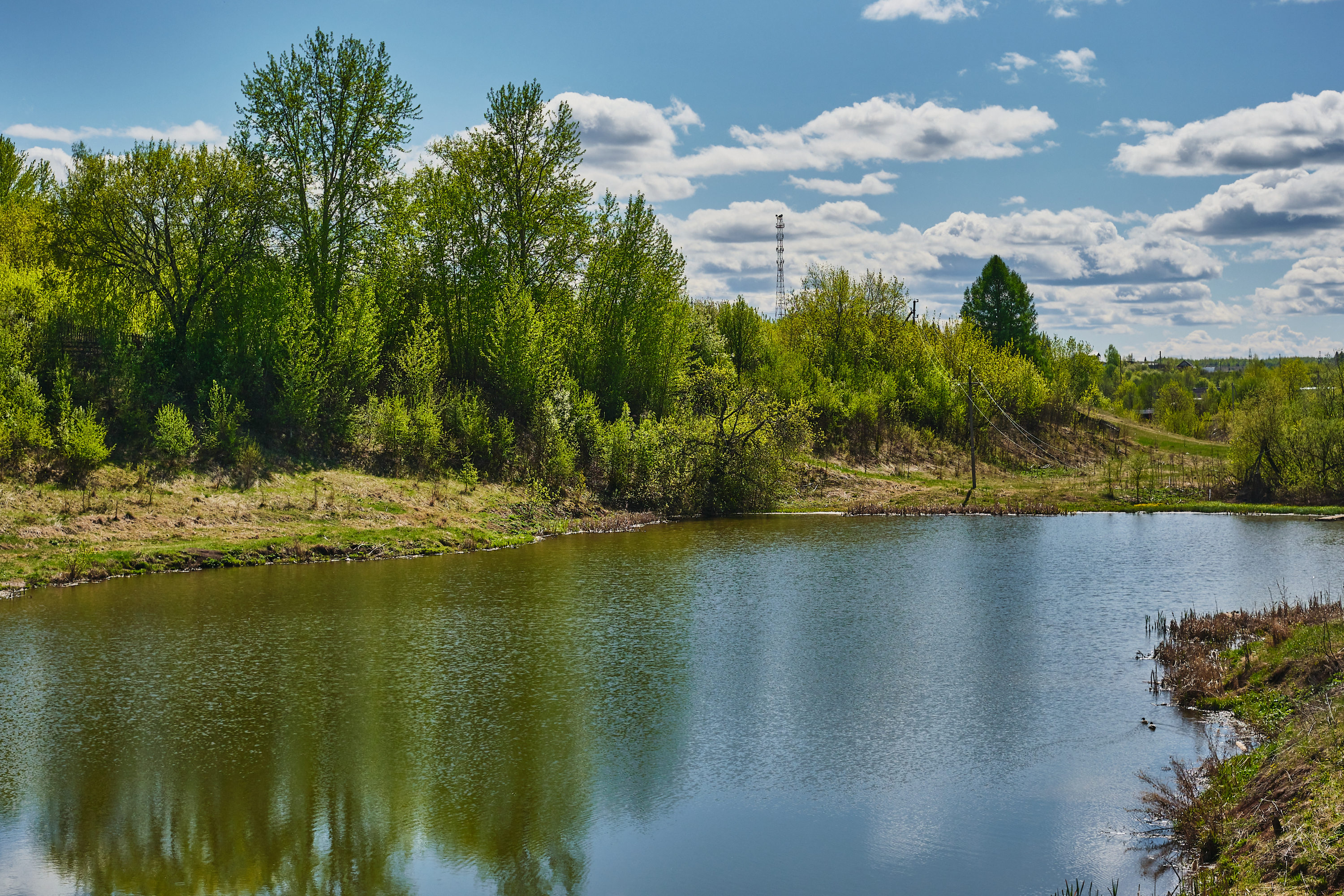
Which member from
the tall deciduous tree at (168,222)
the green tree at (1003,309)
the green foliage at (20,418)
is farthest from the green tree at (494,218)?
the green tree at (1003,309)

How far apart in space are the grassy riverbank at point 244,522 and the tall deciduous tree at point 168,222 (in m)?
10.3

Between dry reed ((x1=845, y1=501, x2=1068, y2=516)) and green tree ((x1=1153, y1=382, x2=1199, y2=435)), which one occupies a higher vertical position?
green tree ((x1=1153, y1=382, x2=1199, y2=435))

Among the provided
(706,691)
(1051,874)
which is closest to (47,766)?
(706,691)

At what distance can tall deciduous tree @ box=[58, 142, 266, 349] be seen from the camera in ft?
133

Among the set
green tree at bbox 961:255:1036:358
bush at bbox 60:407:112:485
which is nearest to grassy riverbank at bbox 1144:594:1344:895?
bush at bbox 60:407:112:485

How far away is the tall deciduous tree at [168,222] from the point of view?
40.4 metres

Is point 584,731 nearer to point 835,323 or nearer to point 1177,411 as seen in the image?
point 835,323

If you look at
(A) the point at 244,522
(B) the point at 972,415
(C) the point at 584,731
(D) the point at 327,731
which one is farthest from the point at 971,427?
(D) the point at 327,731

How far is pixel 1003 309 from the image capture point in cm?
9525

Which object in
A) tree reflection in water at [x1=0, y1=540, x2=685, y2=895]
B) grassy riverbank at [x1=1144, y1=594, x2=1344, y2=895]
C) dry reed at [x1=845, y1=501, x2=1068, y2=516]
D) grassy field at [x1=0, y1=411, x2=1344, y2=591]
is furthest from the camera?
dry reed at [x1=845, y1=501, x2=1068, y2=516]

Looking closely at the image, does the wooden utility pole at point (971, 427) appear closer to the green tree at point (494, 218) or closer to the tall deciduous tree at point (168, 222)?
the green tree at point (494, 218)

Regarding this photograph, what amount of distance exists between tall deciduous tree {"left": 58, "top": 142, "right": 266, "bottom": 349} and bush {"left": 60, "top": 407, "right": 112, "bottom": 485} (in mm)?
8395

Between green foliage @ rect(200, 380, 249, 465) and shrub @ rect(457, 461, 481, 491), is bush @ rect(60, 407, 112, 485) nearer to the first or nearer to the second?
green foliage @ rect(200, 380, 249, 465)

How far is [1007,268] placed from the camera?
95562mm
